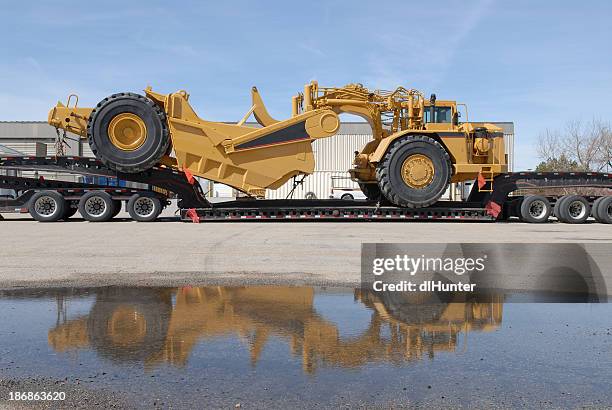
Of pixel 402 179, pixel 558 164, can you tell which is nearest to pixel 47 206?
pixel 402 179

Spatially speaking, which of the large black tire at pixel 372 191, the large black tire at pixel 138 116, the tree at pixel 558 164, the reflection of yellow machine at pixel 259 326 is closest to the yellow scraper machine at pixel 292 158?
the large black tire at pixel 138 116

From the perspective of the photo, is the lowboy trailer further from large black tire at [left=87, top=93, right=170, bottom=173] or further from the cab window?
the cab window

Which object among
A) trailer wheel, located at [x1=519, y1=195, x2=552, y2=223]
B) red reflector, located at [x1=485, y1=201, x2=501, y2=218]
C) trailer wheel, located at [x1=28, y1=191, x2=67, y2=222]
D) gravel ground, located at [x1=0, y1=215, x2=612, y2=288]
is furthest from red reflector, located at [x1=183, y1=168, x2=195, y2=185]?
trailer wheel, located at [x1=519, y1=195, x2=552, y2=223]

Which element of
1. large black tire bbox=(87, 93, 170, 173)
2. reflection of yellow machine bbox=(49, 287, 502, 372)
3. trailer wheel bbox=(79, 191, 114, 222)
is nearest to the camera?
reflection of yellow machine bbox=(49, 287, 502, 372)

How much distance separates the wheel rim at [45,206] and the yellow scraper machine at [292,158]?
43 millimetres

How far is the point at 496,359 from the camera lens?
4.31 m

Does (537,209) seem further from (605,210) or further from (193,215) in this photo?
(193,215)

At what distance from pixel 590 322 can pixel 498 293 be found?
1.41 meters

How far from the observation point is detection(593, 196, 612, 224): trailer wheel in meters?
18.9

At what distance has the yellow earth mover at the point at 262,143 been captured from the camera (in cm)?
1745

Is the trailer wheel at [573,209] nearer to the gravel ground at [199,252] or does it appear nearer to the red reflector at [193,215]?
the gravel ground at [199,252]

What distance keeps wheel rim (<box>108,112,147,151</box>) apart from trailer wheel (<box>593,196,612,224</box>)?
48.8 feet

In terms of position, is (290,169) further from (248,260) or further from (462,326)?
(462,326)

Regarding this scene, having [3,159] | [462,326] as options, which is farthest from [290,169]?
[462,326]
